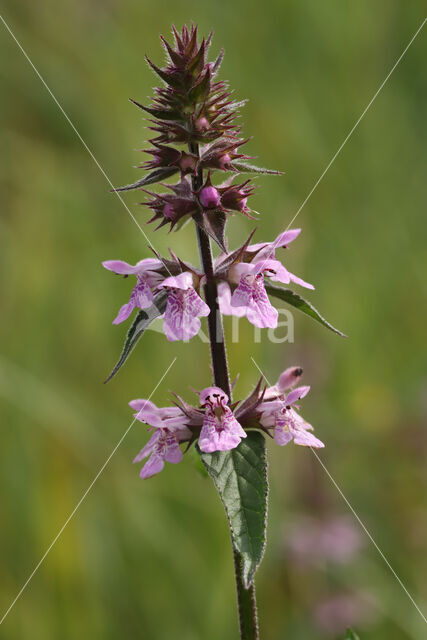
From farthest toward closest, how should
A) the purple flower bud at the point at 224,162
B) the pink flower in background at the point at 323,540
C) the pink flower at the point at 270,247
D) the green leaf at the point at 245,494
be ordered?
the pink flower in background at the point at 323,540 < the pink flower at the point at 270,247 < the purple flower bud at the point at 224,162 < the green leaf at the point at 245,494

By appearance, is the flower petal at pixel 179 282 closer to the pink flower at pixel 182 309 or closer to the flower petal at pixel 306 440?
the pink flower at pixel 182 309

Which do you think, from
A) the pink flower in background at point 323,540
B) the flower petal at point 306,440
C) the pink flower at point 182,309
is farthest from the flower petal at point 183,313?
the pink flower in background at point 323,540

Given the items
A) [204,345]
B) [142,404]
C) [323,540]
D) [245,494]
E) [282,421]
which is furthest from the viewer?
[204,345]

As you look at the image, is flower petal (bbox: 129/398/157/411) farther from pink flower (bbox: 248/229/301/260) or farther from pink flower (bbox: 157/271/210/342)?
pink flower (bbox: 248/229/301/260)

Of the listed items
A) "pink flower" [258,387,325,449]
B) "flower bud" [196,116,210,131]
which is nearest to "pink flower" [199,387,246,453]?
"pink flower" [258,387,325,449]

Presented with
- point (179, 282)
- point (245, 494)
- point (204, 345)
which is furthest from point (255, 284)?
point (204, 345)

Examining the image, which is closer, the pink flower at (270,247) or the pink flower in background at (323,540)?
the pink flower at (270,247)

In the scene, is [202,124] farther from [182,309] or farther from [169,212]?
[182,309]
